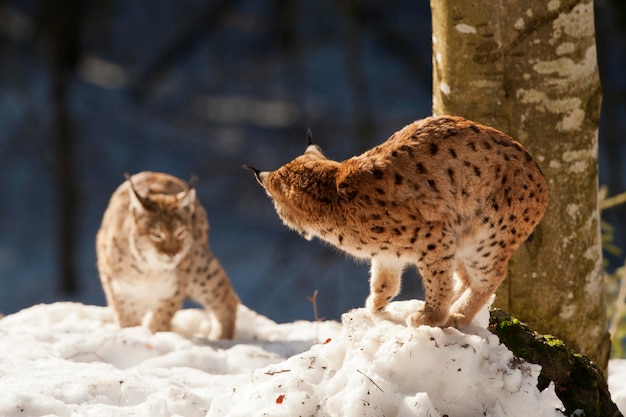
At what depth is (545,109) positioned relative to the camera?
4242 millimetres

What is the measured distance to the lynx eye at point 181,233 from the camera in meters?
6.09

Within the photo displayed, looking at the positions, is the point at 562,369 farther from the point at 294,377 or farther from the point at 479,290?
the point at 294,377

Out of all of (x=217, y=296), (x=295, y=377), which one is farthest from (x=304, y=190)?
(x=217, y=296)

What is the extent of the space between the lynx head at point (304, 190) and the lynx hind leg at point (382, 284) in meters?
0.35

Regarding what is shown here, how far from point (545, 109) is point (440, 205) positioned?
2.89 feet

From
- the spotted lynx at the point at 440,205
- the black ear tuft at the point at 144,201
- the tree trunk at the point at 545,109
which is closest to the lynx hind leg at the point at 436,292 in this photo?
the spotted lynx at the point at 440,205

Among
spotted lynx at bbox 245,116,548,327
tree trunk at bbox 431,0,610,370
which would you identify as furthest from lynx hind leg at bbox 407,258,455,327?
tree trunk at bbox 431,0,610,370

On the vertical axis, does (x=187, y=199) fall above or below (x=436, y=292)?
above

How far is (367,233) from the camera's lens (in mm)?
3770

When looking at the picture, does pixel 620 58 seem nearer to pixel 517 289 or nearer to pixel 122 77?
pixel 122 77

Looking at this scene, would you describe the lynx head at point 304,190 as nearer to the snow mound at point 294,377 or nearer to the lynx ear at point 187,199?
the snow mound at point 294,377

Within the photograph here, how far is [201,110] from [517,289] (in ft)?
38.8

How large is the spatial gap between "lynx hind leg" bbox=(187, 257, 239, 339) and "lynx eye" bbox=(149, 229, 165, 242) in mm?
490

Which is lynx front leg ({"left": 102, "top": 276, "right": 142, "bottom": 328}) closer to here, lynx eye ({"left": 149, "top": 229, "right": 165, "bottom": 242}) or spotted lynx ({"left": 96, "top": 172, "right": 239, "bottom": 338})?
spotted lynx ({"left": 96, "top": 172, "right": 239, "bottom": 338})
